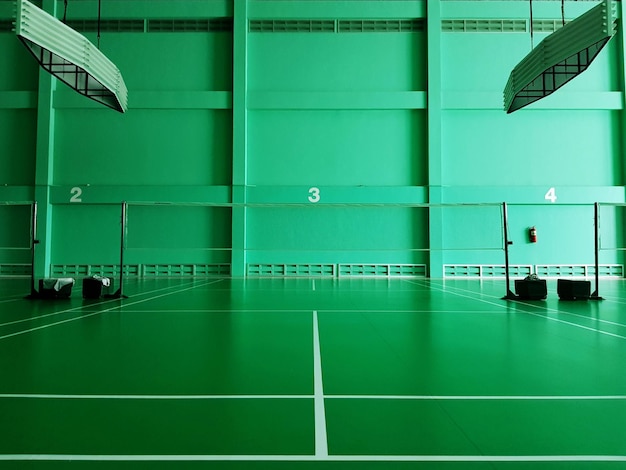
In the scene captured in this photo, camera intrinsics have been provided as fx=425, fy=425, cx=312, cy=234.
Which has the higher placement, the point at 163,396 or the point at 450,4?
the point at 450,4

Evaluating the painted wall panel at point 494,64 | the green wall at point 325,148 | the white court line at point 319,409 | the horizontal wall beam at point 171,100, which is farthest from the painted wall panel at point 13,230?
the painted wall panel at point 494,64

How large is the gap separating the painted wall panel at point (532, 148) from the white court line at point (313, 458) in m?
16.1

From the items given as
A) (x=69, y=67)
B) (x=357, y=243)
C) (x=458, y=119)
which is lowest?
(x=357, y=243)

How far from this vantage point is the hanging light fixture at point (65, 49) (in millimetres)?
7000

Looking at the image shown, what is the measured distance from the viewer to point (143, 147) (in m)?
17.3

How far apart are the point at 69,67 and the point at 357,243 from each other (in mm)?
11310

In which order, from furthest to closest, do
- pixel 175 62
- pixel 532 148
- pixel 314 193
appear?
pixel 175 62 → pixel 532 148 → pixel 314 193

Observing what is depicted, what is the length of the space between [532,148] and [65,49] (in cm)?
1635

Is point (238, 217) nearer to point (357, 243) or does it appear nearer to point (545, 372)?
point (357, 243)

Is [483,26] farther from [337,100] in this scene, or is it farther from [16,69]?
[16,69]

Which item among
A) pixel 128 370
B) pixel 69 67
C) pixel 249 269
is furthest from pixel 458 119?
pixel 128 370

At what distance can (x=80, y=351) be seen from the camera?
398cm

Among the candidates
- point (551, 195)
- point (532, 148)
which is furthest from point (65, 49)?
point (551, 195)

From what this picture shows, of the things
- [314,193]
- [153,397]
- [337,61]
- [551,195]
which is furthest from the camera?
[337,61]
